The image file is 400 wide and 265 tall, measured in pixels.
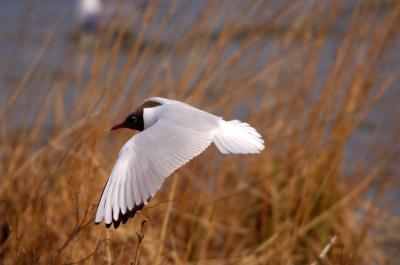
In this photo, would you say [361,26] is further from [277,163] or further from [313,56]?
[277,163]

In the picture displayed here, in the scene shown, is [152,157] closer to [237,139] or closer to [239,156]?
[237,139]

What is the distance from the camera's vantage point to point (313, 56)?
2.26 metres

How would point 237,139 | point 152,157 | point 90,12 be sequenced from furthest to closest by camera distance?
point 90,12
point 237,139
point 152,157

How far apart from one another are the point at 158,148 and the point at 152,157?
0.03 m

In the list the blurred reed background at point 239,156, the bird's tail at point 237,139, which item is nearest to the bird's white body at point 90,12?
the blurred reed background at point 239,156

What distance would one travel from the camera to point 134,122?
1.61 metres

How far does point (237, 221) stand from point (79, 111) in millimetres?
684

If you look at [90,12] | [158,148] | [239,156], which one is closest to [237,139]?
[158,148]

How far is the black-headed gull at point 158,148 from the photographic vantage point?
1274 millimetres

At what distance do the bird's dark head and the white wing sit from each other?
9 cm

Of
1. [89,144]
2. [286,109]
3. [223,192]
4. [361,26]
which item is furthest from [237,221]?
[361,26]

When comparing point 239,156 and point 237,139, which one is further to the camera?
point 239,156

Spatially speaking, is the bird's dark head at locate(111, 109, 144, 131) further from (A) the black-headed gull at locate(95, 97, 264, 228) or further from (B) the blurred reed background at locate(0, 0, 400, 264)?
(B) the blurred reed background at locate(0, 0, 400, 264)

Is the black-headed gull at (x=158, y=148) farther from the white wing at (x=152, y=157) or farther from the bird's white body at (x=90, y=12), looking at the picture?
the bird's white body at (x=90, y=12)
